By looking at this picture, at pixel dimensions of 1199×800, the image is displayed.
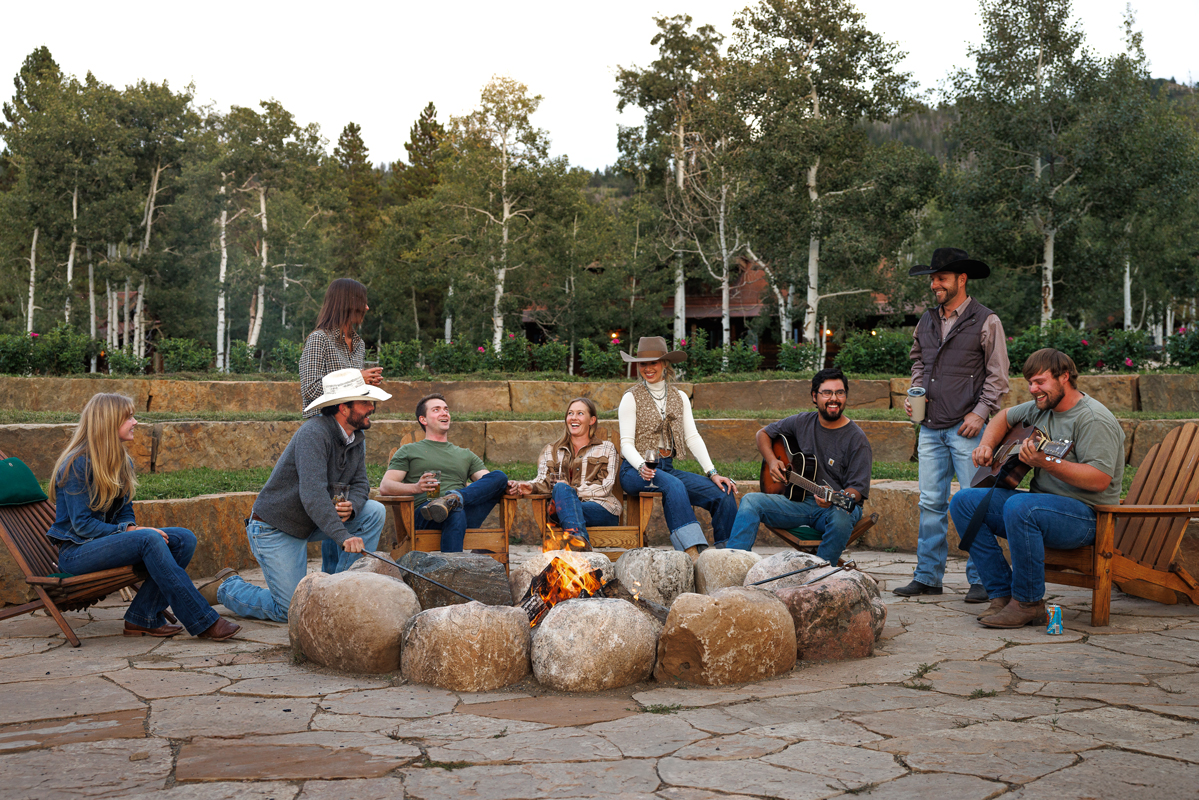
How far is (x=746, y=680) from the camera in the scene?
11.6 ft

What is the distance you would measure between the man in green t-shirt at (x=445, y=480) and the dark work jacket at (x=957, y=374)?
258 centimetres

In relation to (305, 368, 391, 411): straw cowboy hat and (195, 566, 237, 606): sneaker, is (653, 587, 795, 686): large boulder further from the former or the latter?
(195, 566, 237, 606): sneaker

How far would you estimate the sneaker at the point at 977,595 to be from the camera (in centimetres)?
491

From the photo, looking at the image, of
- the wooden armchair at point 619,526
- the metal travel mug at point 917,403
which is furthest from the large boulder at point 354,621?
the metal travel mug at point 917,403

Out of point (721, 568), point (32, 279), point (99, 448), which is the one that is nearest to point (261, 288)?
point (32, 279)

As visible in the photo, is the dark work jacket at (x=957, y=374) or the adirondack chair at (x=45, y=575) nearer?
the adirondack chair at (x=45, y=575)

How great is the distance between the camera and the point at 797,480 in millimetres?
5180

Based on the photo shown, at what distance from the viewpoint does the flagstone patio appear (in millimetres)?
2398

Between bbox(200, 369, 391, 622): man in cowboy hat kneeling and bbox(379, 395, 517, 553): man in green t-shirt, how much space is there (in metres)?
0.56

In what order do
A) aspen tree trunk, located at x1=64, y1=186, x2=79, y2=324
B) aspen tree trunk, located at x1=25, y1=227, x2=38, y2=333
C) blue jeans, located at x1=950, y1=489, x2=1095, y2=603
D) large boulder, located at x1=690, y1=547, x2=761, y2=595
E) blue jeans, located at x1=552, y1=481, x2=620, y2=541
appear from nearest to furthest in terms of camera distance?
blue jeans, located at x1=950, y1=489, x2=1095, y2=603 → large boulder, located at x1=690, y1=547, x2=761, y2=595 → blue jeans, located at x1=552, y1=481, x2=620, y2=541 → aspen tree trunk, located at x1=25, y1=227, x2=38, y2=333 → aspen tree trunk, located at x1=64, y1=186, x2=79, y2=324

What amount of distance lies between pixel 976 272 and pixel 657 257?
23501 millimetres

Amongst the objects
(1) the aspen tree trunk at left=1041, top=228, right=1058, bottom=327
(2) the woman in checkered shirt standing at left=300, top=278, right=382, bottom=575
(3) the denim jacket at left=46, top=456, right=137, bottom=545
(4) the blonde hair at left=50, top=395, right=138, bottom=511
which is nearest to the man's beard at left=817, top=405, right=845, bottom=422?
(2) the woman in checkered shirt standing at left=300, top=278, right=382, bottom=575

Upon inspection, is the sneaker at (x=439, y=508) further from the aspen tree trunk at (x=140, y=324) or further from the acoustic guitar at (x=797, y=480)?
the aspen tree trunk at (x=140, y=324)

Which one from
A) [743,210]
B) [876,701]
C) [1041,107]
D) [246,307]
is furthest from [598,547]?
[246,307]
